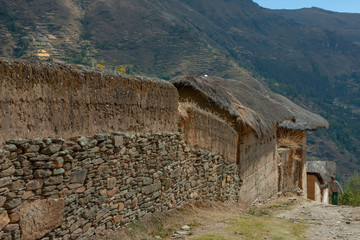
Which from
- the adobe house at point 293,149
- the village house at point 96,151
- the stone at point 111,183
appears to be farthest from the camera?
the adobe house at point 293,149

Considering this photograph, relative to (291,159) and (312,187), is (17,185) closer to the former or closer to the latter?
(291,159)

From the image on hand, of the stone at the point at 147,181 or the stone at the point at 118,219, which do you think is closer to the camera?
the stone at the point at 118,219

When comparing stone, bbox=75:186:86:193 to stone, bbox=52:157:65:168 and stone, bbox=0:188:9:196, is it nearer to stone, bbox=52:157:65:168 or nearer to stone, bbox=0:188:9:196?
stone, bbox=52:157:65:168

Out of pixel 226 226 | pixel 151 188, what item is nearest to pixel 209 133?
pixel 226 226

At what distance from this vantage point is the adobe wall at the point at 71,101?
337 centimetres

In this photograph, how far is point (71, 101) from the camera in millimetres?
4035

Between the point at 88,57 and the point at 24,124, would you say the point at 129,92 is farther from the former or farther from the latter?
the point at 88,57

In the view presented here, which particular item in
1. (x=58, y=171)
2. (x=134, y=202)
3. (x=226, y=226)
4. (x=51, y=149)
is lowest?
(x=226, y=226)

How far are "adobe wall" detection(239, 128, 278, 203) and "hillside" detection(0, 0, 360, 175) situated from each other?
8752 mm

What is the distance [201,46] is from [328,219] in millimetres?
59045

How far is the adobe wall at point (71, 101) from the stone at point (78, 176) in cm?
41

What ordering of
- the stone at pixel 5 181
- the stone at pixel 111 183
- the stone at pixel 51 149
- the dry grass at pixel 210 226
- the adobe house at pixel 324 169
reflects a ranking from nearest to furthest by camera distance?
1. the stone at pixel 5 181
2. the stone at pixel 51 149
3. the stone at pixel 111 183
4. the dry grass at pixel 210 226
5. the adobe house at pixel 324 169

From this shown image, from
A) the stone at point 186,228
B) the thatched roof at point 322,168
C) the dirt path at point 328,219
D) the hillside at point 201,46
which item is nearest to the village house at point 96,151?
the stone at point 186,228

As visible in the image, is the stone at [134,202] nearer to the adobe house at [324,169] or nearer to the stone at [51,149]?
the stone at [51,149]
